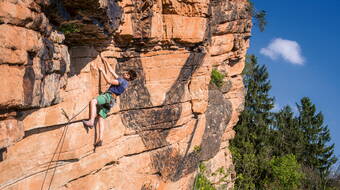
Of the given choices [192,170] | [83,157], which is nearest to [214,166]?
[192,170]

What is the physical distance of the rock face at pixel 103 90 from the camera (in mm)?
4598

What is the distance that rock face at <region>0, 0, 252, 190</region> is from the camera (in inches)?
181

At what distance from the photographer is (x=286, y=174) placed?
72.3 ft

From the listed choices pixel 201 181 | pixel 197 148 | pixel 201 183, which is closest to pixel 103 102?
pixel 197 148

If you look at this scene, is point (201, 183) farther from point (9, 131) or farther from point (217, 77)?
point (9, 131)

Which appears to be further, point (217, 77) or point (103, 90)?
point (217, 77)

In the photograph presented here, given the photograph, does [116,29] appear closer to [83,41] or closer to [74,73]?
[83,41]

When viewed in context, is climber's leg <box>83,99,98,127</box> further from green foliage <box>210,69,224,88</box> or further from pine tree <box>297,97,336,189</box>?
pine tree <box>297,97,336,189</box>

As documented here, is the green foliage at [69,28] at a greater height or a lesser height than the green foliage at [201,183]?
greater

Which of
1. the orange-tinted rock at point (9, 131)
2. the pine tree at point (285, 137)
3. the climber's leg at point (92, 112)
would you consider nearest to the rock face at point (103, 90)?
the orange-tinted rock at point (9, 131)

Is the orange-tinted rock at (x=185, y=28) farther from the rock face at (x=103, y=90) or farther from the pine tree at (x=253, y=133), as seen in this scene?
the pine tree at (x=253, y=133)

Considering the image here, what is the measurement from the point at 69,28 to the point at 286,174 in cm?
2026

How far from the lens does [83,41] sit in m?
7.34

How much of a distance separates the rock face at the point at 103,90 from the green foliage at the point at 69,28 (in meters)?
0.02
